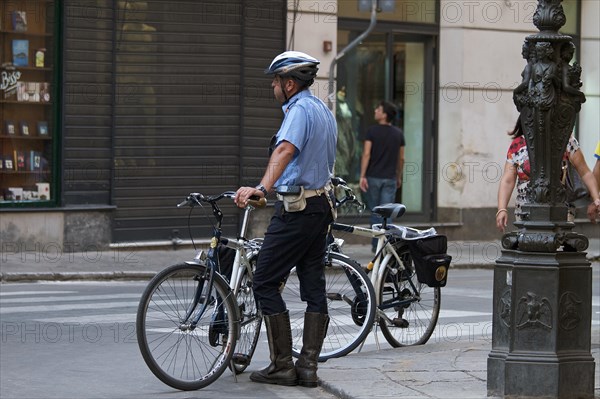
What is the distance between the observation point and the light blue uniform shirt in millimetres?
7555

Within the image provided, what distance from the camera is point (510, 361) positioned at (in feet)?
22.4

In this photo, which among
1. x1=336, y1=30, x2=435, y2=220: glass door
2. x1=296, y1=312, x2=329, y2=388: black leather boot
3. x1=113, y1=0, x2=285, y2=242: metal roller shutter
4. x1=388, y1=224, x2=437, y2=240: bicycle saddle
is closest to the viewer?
x1=296, y1=312, x2=329, y2=388: black leather boot

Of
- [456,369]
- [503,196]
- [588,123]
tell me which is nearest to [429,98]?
[588,123]

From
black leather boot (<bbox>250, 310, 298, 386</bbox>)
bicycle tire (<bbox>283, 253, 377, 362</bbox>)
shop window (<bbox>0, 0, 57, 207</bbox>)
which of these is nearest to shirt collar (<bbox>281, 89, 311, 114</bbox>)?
black leather boot (<bbox>250, 310, 298, 386</bbox>)

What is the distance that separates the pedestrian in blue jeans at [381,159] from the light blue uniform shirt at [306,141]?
31.1 feet

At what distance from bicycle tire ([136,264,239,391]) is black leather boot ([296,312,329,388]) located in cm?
40

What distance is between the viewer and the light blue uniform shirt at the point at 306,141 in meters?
7.55

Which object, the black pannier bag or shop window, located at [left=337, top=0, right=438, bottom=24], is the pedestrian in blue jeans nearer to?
shop window, located at [left=337, top=0, right=438, bottom=24]

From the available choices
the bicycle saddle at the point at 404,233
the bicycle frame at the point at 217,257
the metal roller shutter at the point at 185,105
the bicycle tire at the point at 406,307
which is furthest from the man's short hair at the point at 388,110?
the bicycle frame at the point at 217,257

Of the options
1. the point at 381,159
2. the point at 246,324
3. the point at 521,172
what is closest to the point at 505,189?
the point at 521,172

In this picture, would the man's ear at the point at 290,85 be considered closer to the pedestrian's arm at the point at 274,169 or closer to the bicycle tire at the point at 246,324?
the pedestrian's arm at the point at 274,169

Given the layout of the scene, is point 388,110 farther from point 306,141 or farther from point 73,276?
point 306,141

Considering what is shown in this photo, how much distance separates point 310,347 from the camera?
7.75 metres

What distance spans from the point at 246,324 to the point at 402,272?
5.67 feet
